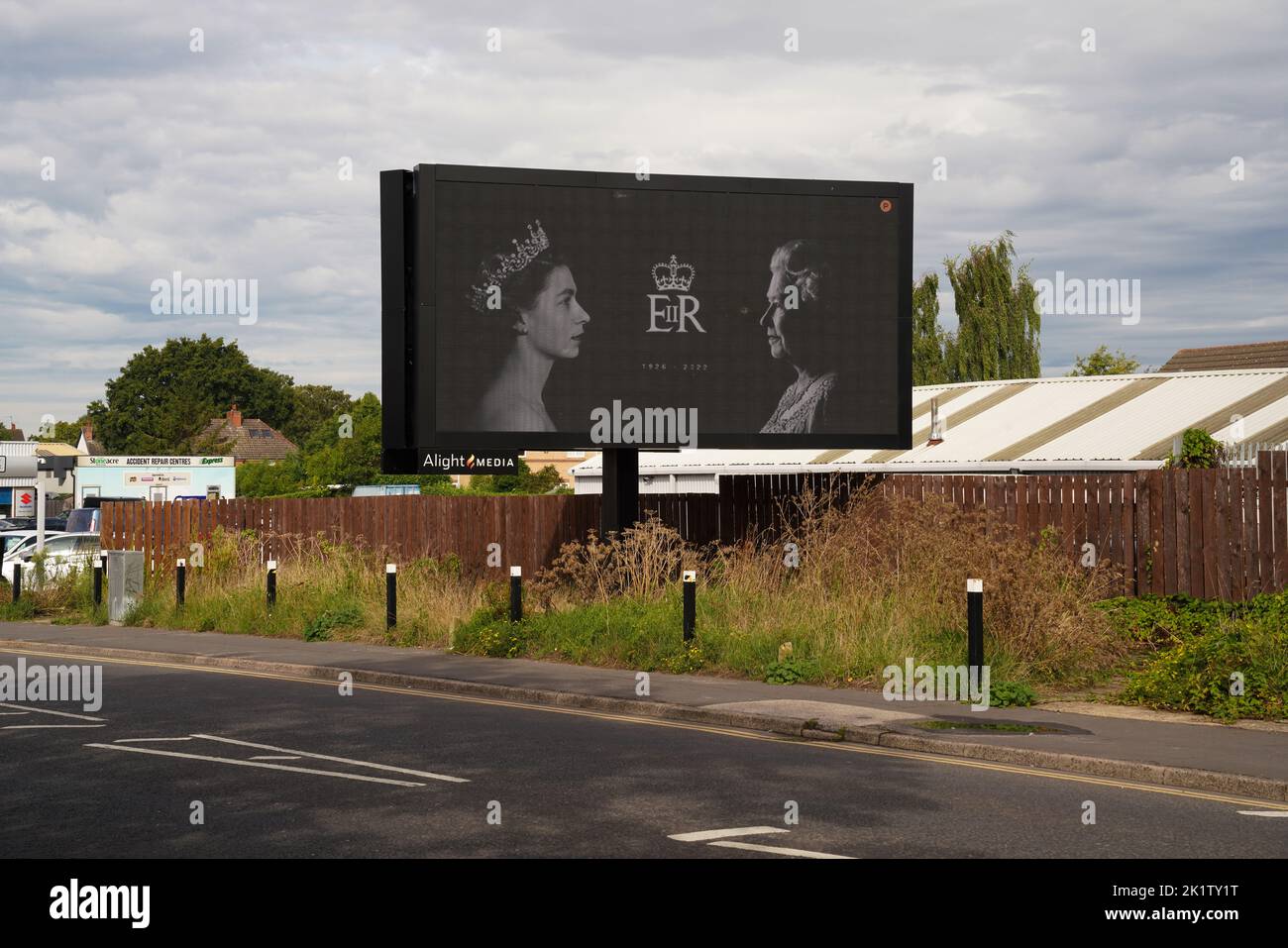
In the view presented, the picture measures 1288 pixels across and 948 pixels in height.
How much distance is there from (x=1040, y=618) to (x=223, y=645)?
11.2 meters

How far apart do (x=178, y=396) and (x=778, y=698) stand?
300 feet

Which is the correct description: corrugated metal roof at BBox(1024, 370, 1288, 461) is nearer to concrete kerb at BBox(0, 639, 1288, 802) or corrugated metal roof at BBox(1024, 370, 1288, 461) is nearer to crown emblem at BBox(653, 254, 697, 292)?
crown emblem at BBox(653, 254, 697, 292)

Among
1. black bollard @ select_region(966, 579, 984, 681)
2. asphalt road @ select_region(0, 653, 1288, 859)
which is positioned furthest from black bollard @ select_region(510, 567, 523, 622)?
black bollard @ select_region(966, 579, 984, 681)

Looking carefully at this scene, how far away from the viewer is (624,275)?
18594mm

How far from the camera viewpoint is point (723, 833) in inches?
317

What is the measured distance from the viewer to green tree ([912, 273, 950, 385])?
6088 centimetres

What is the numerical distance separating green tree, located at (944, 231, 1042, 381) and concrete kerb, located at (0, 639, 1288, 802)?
150ft

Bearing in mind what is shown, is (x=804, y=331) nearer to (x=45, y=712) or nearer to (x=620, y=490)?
(x=620, y=490)

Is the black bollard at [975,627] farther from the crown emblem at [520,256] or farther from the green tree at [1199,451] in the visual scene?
the crown emblem at [520,256]

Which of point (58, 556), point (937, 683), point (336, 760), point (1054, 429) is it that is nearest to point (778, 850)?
point (336, 760)

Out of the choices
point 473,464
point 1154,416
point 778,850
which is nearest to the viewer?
point 778,850
